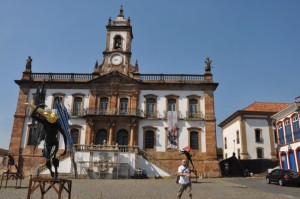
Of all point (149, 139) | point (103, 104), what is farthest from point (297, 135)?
point (103, 104)

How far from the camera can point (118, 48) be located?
33312 millimetres

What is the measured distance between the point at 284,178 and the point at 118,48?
75.4 feet

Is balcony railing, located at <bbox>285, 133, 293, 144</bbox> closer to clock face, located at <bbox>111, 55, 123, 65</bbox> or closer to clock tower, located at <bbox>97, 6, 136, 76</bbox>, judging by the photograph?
clock tower, located at <bbox>97, 6, 136, 76</bbox>

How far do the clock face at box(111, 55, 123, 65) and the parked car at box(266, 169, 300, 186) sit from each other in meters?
20.4

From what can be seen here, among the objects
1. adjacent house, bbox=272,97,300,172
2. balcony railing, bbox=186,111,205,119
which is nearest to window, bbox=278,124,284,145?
adjacent house, bbox=272,97,300,172

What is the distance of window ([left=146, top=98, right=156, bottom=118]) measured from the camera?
29.8m

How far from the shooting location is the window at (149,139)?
95.0 ft

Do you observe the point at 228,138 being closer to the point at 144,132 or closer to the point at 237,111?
the point at 237,111

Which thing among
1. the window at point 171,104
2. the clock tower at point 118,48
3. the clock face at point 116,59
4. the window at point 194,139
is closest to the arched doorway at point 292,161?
the window at point 194,139

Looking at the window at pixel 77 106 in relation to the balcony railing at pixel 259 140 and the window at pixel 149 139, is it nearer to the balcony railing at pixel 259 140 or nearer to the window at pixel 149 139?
the window at pixel 149 139

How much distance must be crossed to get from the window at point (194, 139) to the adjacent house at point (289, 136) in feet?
30.7

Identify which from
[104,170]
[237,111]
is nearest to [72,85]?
[104,170]

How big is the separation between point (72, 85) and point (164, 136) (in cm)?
1212

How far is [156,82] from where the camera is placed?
3081cm
